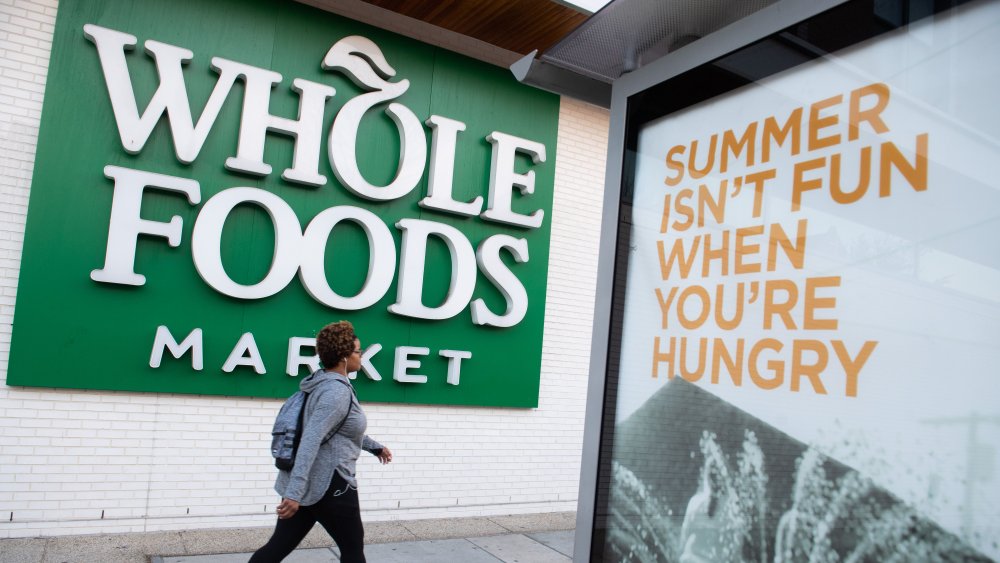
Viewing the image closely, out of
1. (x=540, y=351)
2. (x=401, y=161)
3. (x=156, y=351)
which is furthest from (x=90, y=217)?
(x=540, y=351)

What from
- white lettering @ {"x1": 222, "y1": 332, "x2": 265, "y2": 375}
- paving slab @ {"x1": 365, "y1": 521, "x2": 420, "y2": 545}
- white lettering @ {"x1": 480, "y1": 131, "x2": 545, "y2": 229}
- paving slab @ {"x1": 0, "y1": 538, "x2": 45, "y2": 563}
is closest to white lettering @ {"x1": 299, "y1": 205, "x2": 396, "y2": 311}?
white lettering @ {"x1": 222, "y1": 332, "x2": 265, "y2": 375}

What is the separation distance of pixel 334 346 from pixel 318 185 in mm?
3155

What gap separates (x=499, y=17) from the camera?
23.7ft

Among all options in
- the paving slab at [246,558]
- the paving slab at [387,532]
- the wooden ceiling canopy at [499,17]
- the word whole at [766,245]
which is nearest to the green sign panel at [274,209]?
the wooden ceiling canopy at [499,17]

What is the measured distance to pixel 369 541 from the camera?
6438 millimetres

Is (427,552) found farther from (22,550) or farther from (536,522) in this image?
(22,550)

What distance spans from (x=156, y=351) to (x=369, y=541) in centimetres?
239

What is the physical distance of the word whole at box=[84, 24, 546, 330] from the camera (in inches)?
236

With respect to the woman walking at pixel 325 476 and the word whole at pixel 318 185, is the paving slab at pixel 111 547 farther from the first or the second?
the woman walking at pixel 325 476

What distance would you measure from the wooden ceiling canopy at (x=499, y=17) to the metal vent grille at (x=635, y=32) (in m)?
3.93

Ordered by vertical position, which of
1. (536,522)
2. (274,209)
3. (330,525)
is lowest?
(536,522)

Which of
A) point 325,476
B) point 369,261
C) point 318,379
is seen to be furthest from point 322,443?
point 369,261

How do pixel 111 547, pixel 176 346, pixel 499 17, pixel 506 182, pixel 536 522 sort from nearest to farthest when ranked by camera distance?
1. pixel 111 547
2. pixel 176 346
3. pixel 499 17
4. pixel 536 522
5. pixel 506 182

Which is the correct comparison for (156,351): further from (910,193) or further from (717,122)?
(910,193)
